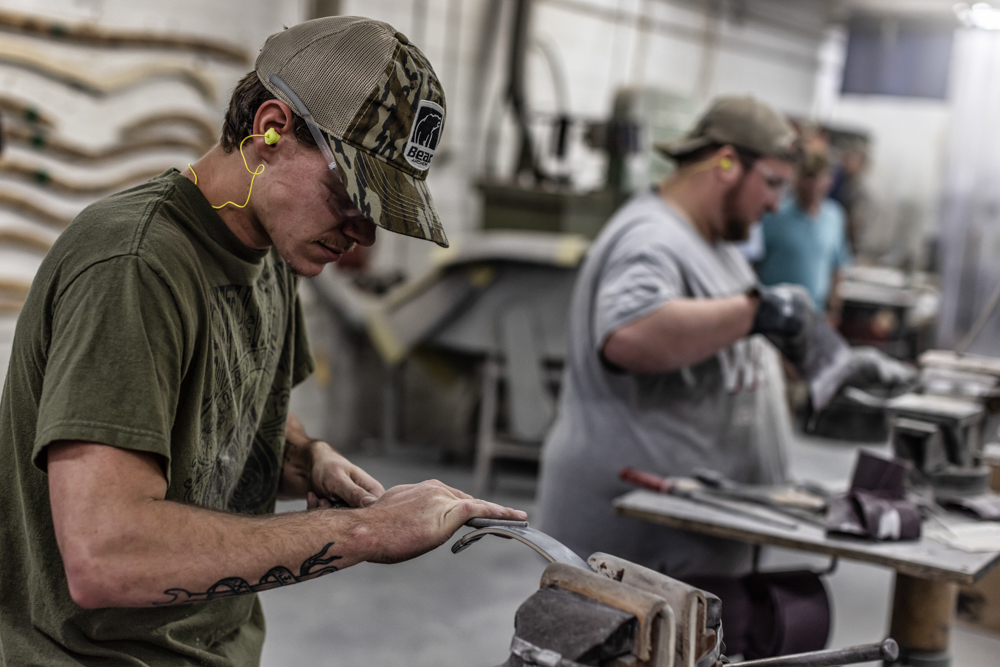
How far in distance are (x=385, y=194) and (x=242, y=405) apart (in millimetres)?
406

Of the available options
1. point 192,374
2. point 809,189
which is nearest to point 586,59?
point 809,189

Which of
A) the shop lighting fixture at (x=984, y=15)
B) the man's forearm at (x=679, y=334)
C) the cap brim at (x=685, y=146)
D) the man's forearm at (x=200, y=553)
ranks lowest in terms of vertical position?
the man's forearm at (x=200, y=553)

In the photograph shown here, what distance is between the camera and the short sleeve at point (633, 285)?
85.0 inches

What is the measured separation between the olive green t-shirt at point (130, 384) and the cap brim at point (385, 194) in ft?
0.68

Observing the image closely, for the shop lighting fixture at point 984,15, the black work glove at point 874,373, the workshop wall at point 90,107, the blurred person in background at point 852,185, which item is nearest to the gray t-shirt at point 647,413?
the black work glove at point 874,373

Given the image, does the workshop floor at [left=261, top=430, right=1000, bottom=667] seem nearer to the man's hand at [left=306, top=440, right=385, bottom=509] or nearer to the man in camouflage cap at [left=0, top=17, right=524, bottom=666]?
the man's hand at [left=306, top=440, right=385, bottom=509]

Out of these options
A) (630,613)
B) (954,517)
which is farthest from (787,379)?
(630,613)

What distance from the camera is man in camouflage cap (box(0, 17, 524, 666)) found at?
1024 millimetres

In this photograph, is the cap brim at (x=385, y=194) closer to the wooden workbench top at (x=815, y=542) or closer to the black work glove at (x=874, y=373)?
the wooden workbench top at (x=815, y=542)

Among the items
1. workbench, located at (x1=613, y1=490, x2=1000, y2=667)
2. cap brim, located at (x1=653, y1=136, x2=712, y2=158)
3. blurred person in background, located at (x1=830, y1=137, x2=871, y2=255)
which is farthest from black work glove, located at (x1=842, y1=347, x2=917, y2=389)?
blurred person in background, located at (x1=830, y1=137, x2=871, y2=255)

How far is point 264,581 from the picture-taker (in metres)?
1.11

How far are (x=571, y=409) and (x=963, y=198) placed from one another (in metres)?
4.40

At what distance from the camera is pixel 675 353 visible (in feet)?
7.05

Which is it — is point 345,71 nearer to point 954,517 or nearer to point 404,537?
point 404,537
